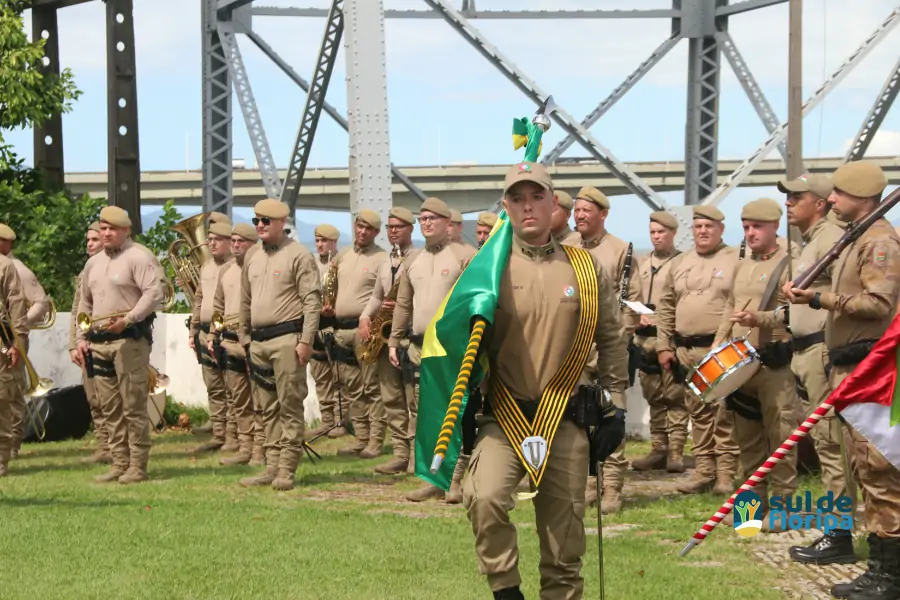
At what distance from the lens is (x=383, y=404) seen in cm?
1418

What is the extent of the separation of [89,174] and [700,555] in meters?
46.2

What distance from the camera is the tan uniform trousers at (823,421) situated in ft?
30.1

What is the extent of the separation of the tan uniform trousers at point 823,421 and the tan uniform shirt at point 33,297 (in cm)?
840

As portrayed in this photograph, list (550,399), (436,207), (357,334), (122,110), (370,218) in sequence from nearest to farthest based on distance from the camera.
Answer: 1. (550,399)
2. (436,207)
3. (370,218)
4. (357,334)
5. (122,110)

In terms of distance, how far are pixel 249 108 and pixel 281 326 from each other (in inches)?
474

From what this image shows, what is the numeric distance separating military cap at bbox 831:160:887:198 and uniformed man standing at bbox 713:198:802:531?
1534 mm

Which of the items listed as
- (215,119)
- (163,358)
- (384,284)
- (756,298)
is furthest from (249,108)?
(756,298)

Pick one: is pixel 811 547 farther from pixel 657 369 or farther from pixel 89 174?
pixel 89 174

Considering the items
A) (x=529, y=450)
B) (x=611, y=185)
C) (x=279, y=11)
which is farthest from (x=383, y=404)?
(x=611, y=185)

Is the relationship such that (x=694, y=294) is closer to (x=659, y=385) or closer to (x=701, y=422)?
(x=701, y=422)

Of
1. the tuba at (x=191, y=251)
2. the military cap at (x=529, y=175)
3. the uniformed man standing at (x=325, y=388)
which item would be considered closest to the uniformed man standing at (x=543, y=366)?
the military cap at (x=529, y=175)

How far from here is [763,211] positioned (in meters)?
10.1

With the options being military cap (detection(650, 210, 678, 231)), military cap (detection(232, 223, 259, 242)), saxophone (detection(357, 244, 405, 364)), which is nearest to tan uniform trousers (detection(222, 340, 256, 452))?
military cap (detection(232, 223, 259, 242))

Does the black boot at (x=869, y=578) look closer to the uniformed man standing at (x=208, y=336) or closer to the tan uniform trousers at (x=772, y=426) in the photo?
the tan uniform trousers at (x=772, y=426)
